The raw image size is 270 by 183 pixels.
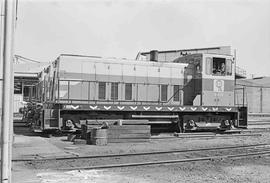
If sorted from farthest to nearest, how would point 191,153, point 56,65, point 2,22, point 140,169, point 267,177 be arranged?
point 56,65
point 191,153
point 140,169
point 267,177
point 2,22

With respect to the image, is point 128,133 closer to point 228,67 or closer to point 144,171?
point 144,171

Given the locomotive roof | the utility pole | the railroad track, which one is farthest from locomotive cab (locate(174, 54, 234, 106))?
the utility pole

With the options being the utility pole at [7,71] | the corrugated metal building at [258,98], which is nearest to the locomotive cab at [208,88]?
the utility pole at [7,71]

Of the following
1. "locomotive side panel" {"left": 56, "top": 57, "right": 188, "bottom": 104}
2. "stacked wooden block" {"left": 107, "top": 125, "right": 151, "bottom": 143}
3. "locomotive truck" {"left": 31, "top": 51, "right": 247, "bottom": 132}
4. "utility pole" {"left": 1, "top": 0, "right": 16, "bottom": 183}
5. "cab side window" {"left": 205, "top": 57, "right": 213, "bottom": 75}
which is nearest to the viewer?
"utility pole" {"left": 1, "top": 0, "right": 16, "bottom": 183}

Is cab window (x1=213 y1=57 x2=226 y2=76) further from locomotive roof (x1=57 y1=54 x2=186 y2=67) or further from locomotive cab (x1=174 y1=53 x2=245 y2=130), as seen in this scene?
locomotive roof (x1=57 y1=54 x2=186 y2=67)

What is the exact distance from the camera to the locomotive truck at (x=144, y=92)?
48.5 ft

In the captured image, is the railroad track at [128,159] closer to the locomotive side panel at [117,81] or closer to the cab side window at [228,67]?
the locomotive side panel at [117,81]

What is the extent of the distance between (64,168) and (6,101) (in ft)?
15.3

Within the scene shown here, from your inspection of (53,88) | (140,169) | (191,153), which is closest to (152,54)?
(53,88)

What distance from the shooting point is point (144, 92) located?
1595 centimetres

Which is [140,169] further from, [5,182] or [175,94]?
[175,94]

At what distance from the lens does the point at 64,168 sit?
7.64 m

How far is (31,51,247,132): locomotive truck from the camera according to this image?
14.8 meters

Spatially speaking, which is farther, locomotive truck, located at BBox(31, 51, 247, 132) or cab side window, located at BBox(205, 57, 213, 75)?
cab side window, located at BBox(205, 57, 213, 75)
